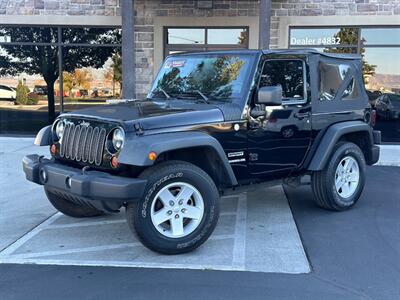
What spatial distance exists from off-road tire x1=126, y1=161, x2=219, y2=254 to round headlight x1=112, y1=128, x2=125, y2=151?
32 cm

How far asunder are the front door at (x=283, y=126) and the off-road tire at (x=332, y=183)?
39 centimetres

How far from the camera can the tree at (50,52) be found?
11.6 meters

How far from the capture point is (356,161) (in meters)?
6.02

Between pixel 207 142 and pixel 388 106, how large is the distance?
8.24 meters

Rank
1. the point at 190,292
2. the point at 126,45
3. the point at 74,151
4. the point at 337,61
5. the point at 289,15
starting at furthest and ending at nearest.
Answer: the point at 289,15 < the point at 126,45 < the point at 337,61 < the point at 74,151 < the point at 190,292

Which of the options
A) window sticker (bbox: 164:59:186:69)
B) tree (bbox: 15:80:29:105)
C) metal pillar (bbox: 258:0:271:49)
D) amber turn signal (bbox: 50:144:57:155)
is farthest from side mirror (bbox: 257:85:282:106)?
tree (bbox: 15:80:29:105)

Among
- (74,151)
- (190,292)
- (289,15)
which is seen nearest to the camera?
(190,292)

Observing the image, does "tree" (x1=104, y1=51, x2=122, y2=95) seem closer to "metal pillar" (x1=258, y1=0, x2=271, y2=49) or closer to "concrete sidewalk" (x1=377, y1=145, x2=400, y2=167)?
"metal pillar" (x1=258, y1=0, x2=271, y2=49)

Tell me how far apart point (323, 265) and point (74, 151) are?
8.20 ft

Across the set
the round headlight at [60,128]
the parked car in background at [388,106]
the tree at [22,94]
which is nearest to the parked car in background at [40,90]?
the tree at [22,94]

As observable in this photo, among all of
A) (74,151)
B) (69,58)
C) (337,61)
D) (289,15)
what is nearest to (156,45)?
(69,58)

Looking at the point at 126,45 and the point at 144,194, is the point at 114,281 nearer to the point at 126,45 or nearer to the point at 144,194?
the point at 144,194

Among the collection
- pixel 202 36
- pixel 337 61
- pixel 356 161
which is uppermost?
pixel 202 36

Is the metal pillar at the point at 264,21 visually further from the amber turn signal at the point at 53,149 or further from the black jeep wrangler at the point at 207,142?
Answer: the amber turn signal at the point at 53,149
